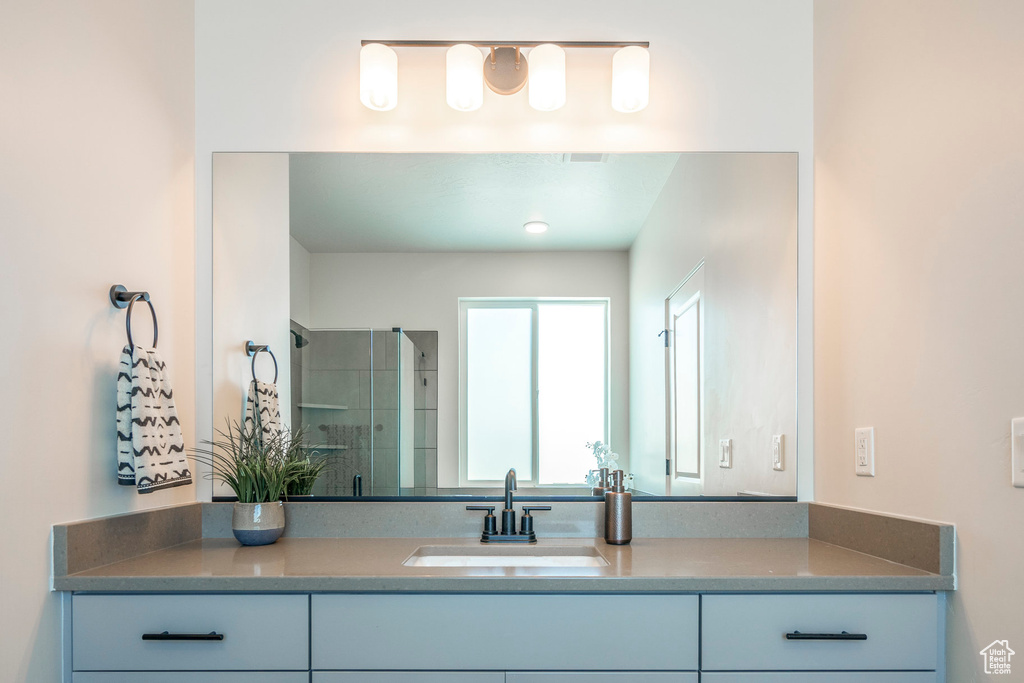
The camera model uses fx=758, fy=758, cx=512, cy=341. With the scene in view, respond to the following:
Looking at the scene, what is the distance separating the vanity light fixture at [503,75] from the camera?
2.07 meters

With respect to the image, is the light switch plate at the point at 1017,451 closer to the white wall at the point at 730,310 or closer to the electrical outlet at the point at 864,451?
the electrical outlet at the point at 864,451

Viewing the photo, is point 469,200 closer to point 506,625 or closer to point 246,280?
point 246,280

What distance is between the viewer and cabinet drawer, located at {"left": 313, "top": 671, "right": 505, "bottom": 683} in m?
1.50

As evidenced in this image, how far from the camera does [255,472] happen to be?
1942 mm

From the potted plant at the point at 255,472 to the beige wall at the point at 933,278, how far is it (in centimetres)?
143

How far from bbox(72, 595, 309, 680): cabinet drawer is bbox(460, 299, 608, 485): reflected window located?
690 millimetres

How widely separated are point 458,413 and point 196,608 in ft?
2.74

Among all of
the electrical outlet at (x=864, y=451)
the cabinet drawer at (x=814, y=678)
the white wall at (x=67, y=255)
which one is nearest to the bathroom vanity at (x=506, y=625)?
the cabinet drawer at (x=814, y=678)

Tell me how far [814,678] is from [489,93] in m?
1.65

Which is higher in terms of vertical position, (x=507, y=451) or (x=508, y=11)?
(x=508, y=11)

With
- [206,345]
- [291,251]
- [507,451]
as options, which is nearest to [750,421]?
[507,451]

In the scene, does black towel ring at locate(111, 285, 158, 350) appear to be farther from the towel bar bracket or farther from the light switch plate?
the light switch plate

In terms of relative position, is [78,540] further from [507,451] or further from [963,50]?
[963,50]

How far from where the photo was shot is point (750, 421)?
6.89ft
